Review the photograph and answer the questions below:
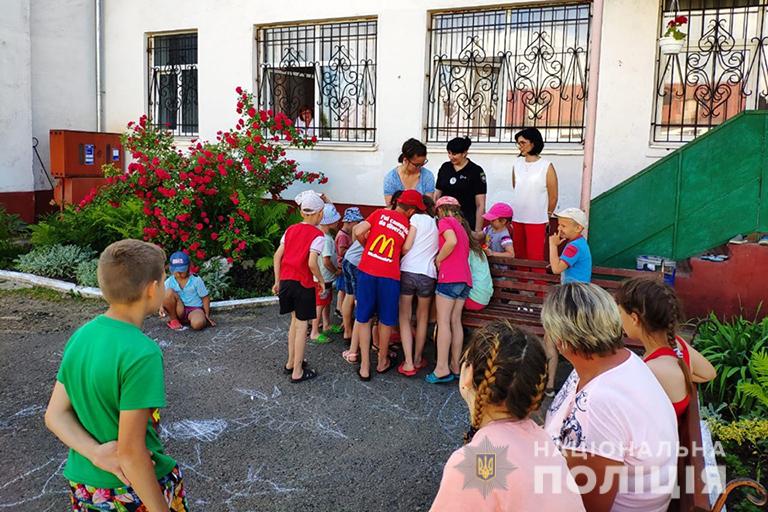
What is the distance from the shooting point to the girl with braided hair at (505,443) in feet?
6.07

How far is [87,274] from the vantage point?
8281 mm

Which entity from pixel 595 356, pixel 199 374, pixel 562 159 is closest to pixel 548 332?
pixel 595 356

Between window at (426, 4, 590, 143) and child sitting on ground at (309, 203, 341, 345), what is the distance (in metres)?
3.10

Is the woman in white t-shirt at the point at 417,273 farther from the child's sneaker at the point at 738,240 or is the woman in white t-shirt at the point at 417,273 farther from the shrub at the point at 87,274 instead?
the shrub at the point at 87,274

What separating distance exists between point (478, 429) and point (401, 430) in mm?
2537

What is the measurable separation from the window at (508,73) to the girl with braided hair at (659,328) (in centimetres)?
528

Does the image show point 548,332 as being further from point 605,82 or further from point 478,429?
point 605,82

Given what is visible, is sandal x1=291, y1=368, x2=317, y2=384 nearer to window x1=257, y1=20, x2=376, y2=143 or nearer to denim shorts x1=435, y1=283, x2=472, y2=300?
denim shorts x1=435, y1=283, x2=472, y2=300

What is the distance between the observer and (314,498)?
3.66 meters

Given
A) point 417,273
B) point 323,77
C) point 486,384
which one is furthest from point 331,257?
point 323,77

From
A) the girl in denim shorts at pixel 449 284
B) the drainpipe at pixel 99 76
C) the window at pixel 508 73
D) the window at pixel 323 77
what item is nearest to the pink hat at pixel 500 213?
the girl in denim shorts at pixel 449 284

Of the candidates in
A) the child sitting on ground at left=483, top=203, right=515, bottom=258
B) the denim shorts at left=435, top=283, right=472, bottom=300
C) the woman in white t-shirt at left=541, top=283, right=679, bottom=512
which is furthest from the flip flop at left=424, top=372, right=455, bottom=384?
the woman in white t-shirt at left=541, top=283, right=679, bottom=512

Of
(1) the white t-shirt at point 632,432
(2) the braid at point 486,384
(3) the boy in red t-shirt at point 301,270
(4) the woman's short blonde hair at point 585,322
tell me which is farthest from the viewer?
(3) the boy in red t-shirt at point 301,270

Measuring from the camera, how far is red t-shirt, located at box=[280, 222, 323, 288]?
17.0 ft
